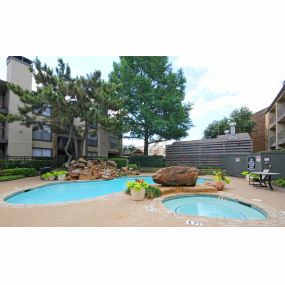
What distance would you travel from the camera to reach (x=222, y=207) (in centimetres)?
627

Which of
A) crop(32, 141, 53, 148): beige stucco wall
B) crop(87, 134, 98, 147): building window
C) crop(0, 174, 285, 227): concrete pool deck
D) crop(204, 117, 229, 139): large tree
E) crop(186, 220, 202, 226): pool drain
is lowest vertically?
crop(0, 174, 285, 227): concrete pool deck

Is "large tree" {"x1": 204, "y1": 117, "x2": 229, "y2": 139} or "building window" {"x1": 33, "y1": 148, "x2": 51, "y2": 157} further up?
"large tree" {"x1": 204, "y1": 117, "x2": 229, "y2": 139}

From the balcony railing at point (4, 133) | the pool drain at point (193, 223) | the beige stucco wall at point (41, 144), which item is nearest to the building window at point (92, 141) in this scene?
the beige stucco wall at point (41, 144)

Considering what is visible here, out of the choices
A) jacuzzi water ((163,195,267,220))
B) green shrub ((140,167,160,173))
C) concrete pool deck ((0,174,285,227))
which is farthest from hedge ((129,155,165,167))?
concrete pool deck ((0,174,285,227))

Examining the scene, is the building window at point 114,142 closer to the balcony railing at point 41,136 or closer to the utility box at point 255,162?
the balcony railing at point 41,136

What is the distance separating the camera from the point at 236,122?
24047 millimetres

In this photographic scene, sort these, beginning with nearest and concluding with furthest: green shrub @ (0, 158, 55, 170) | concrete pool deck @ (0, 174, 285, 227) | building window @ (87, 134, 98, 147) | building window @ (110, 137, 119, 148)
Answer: concrete pool deck @ (0, 174, 285, 227) < green shrub @ (0, 158, 55, 170) < building window @ (87, 134, 98, 147) < building window @ (110, 137, 119, 148)

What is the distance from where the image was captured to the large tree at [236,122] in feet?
77.0

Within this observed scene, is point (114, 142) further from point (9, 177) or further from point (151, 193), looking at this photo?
point (151, 193)

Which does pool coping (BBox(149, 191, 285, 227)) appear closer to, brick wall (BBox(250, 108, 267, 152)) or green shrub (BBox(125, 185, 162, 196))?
green shrub (BBox(125, 185, 162, 196))

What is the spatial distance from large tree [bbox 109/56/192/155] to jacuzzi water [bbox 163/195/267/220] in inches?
500

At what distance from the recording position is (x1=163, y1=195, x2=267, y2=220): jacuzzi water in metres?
5.38
